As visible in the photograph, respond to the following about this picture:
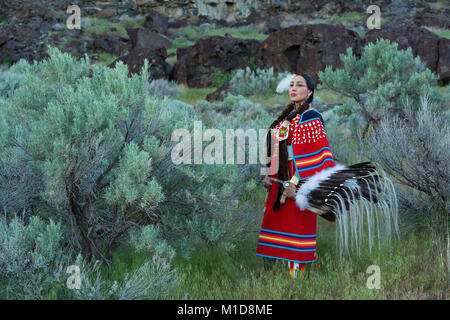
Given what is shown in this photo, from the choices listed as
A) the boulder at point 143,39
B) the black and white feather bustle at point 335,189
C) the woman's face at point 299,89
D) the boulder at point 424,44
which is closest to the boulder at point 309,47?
the boulder at point 424,44

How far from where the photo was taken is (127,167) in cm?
346

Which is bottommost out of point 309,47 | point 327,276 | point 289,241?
point 327,276

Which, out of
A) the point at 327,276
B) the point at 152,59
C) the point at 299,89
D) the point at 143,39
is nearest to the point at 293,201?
the point at 327,276

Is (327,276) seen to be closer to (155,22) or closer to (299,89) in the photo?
(299,89)

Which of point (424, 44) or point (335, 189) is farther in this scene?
point (424, 44)

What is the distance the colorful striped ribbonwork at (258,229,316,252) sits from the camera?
3656mm

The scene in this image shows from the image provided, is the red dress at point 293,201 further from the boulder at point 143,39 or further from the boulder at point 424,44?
the boulder at point 143,39

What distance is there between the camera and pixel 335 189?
133 inches

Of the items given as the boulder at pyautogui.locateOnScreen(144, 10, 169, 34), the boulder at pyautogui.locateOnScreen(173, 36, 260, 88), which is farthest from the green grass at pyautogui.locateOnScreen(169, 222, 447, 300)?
the boulder at pyautogui.locateOnScreen(144, 10, 169, 34)

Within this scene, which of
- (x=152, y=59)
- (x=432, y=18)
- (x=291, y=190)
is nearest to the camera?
(x=291, y=190)

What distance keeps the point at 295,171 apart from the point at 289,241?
2.10 feet

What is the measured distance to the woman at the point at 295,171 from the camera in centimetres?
362

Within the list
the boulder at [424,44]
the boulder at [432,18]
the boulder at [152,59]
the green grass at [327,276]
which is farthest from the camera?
the boulder at [432,18]
